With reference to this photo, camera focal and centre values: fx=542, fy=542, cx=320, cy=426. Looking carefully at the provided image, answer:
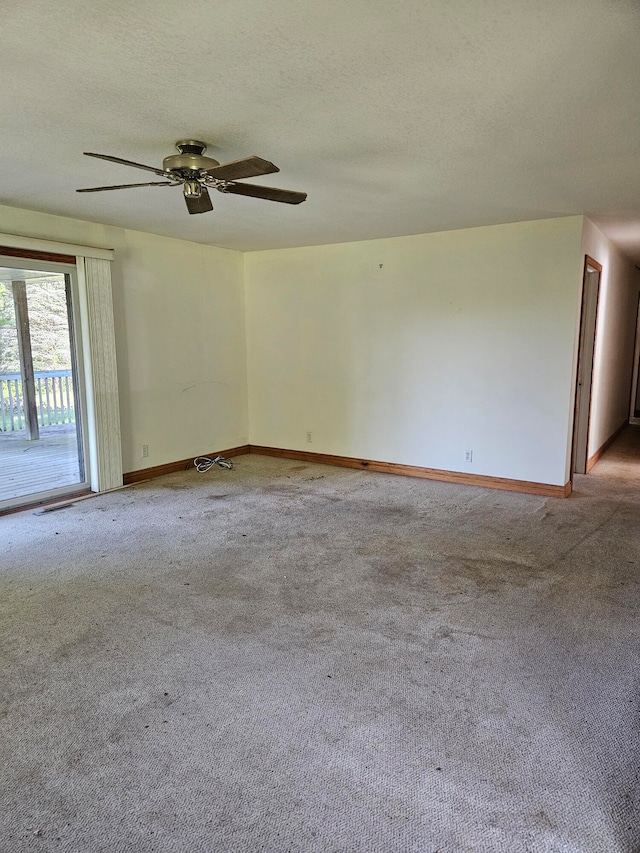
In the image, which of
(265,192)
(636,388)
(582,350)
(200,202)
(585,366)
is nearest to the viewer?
(265,192)

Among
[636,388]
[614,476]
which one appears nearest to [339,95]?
[614,476]

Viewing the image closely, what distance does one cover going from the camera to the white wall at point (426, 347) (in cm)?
463

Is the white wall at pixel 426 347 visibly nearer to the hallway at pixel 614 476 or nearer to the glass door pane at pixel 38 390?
the hallway at pixel 614 476

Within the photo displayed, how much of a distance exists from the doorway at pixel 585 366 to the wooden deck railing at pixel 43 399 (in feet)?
15.0

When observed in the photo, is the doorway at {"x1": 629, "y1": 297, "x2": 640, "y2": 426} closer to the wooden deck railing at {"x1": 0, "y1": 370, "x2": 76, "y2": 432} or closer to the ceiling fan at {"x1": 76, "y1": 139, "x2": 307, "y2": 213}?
the ceiling fan at {"x1": 76, "y1": 139, "x2": 307, "y2": 213}

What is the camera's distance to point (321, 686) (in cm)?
221

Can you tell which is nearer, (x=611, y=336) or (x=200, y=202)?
(x=200, y=202)

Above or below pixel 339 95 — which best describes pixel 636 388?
below

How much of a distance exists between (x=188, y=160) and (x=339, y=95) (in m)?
0.87

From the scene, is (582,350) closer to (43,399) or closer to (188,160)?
(188,160)

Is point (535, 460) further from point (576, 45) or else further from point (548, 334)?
point (576, 45)

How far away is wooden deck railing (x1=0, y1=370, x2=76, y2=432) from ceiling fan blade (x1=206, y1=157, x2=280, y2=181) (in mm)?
2787

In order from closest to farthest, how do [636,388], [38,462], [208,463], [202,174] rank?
[202,174] < [38,462] < [208,463] < [636,388]

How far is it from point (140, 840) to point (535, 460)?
4.16 meters
